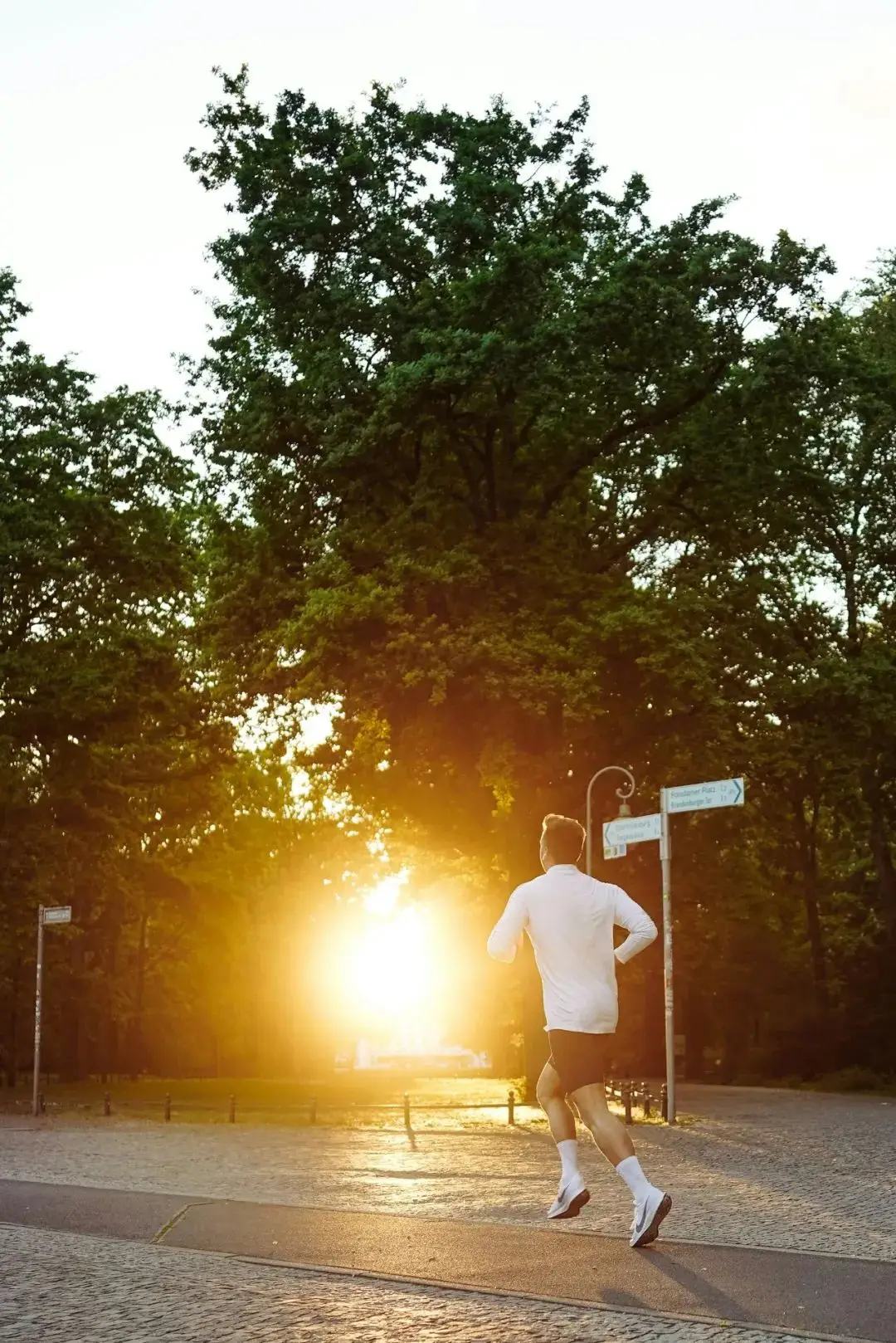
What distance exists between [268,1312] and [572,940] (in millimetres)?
2416

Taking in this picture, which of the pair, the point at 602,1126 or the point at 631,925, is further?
the point at 631,925

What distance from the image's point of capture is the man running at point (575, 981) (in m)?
8.15

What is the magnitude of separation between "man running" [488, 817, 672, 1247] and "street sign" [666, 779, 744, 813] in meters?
10.6

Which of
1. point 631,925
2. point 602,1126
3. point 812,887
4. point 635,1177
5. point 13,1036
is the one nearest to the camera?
point 635,1177

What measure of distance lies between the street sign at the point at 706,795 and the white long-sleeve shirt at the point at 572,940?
1066 cm

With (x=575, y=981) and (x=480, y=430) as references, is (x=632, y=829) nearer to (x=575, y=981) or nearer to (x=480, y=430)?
(x=480, y=430)

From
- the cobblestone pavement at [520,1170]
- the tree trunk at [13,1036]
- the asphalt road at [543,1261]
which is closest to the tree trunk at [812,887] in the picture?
the cobblestone pavement at [520,1170]

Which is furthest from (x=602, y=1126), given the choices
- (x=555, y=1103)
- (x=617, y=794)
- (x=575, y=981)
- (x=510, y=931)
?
(x=617, y=794)

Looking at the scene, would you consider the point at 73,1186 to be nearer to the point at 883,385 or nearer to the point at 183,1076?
the point at 883,385

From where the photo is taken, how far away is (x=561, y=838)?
8547mm

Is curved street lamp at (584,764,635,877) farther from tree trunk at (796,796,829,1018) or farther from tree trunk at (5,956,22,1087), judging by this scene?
tree trunk at (5,956,22,1087)

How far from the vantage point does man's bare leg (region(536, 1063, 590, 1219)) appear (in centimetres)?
832

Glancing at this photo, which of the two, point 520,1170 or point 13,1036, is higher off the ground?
point 13,1036

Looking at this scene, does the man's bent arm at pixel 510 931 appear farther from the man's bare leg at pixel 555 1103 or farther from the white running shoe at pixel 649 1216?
the white running shoe at pixel 649 1216
